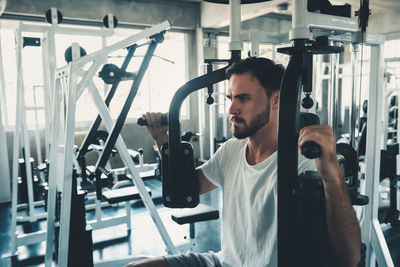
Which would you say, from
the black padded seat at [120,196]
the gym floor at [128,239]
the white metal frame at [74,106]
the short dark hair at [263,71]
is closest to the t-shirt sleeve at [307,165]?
the short dark hair at [263,71]

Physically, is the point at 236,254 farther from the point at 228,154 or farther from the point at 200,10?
the point at 200,10

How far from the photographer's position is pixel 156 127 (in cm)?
132

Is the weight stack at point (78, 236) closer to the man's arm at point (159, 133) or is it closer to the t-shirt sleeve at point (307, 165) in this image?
the man's arm at point (159, 133)

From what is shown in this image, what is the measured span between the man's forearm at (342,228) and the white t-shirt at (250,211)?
0.64 ft

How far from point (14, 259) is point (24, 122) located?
1232 mm

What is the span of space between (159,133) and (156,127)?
3cm

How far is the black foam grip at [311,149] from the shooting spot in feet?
2.04

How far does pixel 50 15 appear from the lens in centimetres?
239

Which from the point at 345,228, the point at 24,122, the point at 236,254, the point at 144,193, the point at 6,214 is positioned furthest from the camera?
the point at 6,214

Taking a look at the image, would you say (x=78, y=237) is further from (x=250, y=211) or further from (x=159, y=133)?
(x=250, y=211)

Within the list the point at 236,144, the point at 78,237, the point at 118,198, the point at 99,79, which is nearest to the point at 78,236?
the point at 78,237

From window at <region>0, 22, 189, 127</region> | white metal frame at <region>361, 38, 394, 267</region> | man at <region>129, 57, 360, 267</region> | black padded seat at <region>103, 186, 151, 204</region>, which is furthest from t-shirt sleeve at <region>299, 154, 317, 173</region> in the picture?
window at <region>0, 22, 189, 127</region>

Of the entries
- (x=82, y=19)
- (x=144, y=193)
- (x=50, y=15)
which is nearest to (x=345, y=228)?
(x=144, y=193)

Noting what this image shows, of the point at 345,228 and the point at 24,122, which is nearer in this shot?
the point at 345,228
